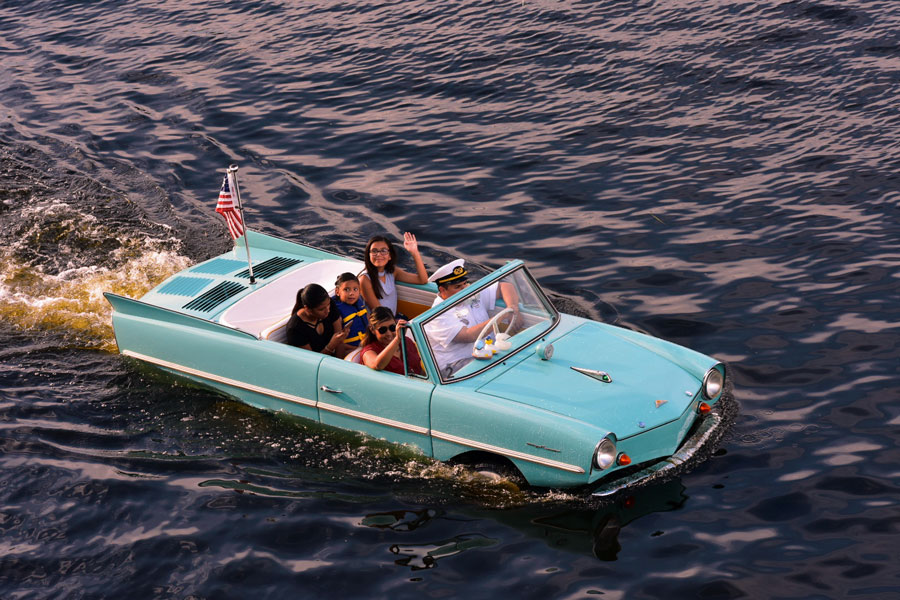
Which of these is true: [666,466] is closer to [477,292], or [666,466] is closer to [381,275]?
[477,292]

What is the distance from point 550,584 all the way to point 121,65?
16.7m

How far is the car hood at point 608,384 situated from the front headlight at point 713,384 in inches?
3.4

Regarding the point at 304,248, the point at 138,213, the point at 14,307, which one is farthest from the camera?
the point at 138,213

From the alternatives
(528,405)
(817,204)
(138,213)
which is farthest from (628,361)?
(138,213)

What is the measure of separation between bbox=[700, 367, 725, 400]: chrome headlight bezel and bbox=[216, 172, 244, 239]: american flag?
470 centimetres

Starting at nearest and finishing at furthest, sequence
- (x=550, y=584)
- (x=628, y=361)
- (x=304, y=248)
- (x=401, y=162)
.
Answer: (x=550, y=584) < (x=628, y=361) < (x=304, y=248) < (x=401, y=162)

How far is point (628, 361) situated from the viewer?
285 inches

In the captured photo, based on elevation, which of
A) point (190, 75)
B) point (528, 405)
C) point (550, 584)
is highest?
point (190, 75)

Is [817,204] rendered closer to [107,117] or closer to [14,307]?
[14,307]

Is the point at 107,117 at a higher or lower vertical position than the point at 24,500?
higher

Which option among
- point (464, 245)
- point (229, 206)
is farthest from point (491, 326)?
point (464, 245)

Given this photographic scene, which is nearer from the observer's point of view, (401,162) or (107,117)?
(401,162)

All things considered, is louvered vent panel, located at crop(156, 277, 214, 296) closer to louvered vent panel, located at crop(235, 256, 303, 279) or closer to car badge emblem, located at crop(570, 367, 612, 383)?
louvered vent panel, located at crop(235, 256, 303, 279)

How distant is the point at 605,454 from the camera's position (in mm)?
6332
